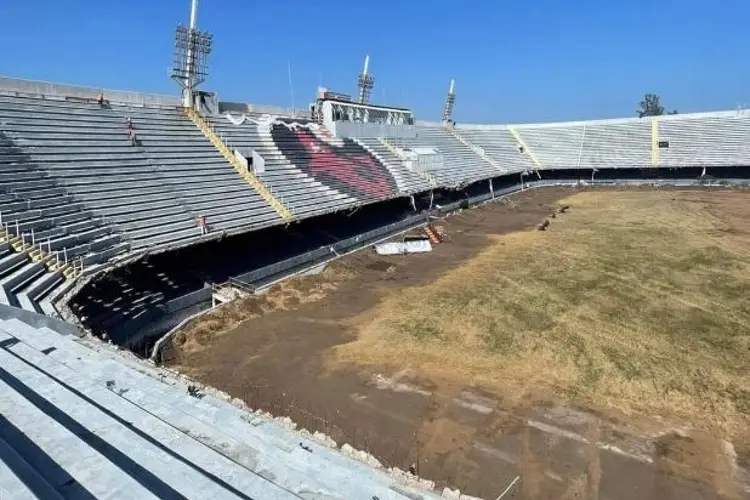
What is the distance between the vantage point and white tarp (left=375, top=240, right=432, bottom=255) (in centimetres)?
2472

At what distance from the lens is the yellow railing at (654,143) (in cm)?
5050

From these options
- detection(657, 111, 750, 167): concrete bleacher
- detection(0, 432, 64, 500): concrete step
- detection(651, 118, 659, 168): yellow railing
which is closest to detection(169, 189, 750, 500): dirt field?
detection(0, 432, 64, 500): concrete step

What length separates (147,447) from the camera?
4.75 m

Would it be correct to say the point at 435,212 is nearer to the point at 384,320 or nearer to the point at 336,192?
the point at 336,192

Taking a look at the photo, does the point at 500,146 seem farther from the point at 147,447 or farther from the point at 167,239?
the point at 147,447

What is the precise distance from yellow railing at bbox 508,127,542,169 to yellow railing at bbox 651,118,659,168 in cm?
1068

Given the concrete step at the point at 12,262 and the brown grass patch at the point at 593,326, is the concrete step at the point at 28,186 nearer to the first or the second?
the concrete step at the point at 12,262

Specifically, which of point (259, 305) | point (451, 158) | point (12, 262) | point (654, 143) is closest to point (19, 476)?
point (12, 262)

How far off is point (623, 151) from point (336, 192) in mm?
38908

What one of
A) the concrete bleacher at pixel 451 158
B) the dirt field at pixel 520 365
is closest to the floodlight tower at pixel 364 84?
the concrete bleacher at pixel 451 158

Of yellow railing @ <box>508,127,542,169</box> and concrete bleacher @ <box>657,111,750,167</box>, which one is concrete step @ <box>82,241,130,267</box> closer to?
yellow railing @ <box>508,127,542,169</box>

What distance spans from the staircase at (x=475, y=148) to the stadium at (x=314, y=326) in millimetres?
17311

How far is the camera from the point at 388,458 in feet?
30.3

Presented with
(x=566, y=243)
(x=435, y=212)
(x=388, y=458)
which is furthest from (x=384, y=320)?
(x=435, y=212)
